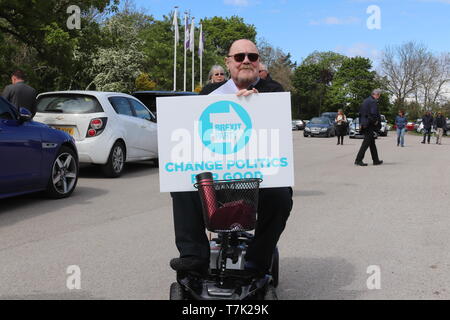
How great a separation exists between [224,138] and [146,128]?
9.10 metres

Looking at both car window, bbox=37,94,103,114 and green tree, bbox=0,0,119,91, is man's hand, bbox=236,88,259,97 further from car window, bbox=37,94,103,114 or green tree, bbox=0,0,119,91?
green tree, bbox=0,0,119,91

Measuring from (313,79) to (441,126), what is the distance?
66.5 m

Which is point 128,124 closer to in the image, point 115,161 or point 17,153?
point 115,161

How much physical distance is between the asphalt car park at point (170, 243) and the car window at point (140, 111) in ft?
8.68

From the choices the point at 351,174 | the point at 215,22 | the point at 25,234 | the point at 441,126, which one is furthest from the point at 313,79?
the point at 25,234

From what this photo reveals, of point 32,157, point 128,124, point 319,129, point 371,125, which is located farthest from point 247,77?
point 319,129

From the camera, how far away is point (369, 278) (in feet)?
14.9

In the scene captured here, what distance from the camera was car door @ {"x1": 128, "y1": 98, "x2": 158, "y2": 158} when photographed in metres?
12.3

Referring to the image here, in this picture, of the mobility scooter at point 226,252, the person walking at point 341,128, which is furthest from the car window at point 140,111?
the person walking at point 341,128

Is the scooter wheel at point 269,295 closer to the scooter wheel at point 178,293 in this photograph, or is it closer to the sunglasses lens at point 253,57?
the scooter wheel at point 178,293

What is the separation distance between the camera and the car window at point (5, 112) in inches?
288

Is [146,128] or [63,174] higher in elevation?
[146,128]

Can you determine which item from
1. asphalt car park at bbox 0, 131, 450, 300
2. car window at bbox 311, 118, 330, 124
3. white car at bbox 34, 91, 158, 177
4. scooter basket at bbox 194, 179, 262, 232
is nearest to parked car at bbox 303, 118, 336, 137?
car window at bbox 311, 118, 330, 124

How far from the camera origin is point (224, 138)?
355 centimetres
